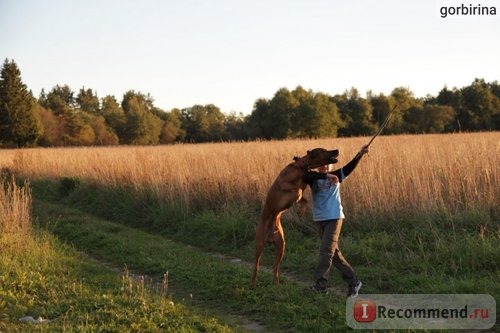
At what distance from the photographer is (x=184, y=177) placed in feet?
40.0

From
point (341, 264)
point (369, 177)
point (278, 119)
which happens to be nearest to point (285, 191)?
point (341, 264)

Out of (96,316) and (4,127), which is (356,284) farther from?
(4,127)

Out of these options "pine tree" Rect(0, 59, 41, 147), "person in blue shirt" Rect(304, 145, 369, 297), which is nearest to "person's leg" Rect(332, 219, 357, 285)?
"person in blue shirt" Rect(304, 145, 369, 297)

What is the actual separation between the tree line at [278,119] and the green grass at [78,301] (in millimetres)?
35255

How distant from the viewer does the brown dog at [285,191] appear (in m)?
5.41

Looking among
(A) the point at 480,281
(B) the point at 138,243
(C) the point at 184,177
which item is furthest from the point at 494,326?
(C) the point at 184,177

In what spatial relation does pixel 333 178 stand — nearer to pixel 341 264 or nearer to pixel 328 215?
pixel 328 215

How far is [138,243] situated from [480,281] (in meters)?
A: 6.03

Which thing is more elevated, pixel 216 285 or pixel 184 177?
pixel 184 177

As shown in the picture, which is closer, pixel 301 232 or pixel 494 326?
pixel 494 326

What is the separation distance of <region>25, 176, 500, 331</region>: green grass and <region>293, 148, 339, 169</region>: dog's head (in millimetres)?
1536

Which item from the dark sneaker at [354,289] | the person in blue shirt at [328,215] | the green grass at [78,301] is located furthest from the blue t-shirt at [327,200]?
the green grass at [78,301]

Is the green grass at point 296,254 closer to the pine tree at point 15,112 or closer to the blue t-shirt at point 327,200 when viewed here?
the blue t-shirt at point 327,200

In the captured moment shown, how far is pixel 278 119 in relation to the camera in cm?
5097
